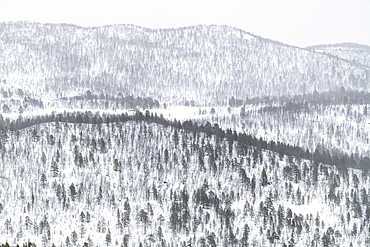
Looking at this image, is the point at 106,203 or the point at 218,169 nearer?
the point at 106,203

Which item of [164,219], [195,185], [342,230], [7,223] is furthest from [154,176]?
[342,230]

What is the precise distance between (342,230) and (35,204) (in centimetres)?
12079

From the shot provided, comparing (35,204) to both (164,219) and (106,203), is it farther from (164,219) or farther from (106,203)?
(164,219)

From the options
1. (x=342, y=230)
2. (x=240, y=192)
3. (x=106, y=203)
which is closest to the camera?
(x=342, y=230)

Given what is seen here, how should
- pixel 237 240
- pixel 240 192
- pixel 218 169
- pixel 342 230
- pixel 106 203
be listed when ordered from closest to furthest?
1. pixel 237 240
2. pixel 342 230
3. pixel 106 203
4. pixel 240 192
5. pixel 218 169

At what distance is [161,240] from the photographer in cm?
15288

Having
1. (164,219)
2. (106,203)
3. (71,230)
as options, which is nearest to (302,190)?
(164,219)

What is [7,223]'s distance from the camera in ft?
505

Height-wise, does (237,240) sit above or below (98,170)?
below

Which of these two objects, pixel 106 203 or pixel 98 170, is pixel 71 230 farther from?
pixel 98 170

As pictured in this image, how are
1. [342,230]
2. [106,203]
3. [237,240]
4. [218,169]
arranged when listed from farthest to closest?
1. [218,169]
2. [106,203]
3. [342,230]
4. [237,240]

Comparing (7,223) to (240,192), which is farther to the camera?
(240,192)

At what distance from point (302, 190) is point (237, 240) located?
5191 cm

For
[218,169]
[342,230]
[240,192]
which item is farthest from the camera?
[218,169]
